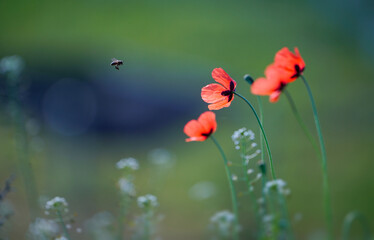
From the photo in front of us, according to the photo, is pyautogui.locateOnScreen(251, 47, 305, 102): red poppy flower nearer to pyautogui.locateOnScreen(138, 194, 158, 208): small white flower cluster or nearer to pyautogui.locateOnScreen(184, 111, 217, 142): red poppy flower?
pyautogui.locateOnScreen(184, 111, 217, 142): red poppy flower

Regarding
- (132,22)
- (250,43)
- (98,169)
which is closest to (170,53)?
(132,22)

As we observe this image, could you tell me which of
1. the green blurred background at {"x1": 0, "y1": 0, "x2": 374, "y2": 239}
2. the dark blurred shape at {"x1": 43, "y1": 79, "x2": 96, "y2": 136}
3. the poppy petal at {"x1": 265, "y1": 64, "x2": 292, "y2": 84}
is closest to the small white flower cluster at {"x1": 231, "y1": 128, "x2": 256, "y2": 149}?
the poppy petal at {"x1": 265, "y1": 64, "x2": 292, "y2": 84}

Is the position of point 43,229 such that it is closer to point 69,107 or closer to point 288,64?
point 288,64

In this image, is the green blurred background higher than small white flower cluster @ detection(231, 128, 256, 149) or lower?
higher

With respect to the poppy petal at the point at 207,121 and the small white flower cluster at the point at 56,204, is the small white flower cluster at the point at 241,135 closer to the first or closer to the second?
the poppy petal at the point at 207,121

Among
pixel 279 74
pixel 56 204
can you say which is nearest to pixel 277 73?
pixel 279 74

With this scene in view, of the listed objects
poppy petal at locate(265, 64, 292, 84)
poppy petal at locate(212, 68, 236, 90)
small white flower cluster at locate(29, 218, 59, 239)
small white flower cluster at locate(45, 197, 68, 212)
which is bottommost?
small white flower cluster at locate(45, 197, 68, 212)
